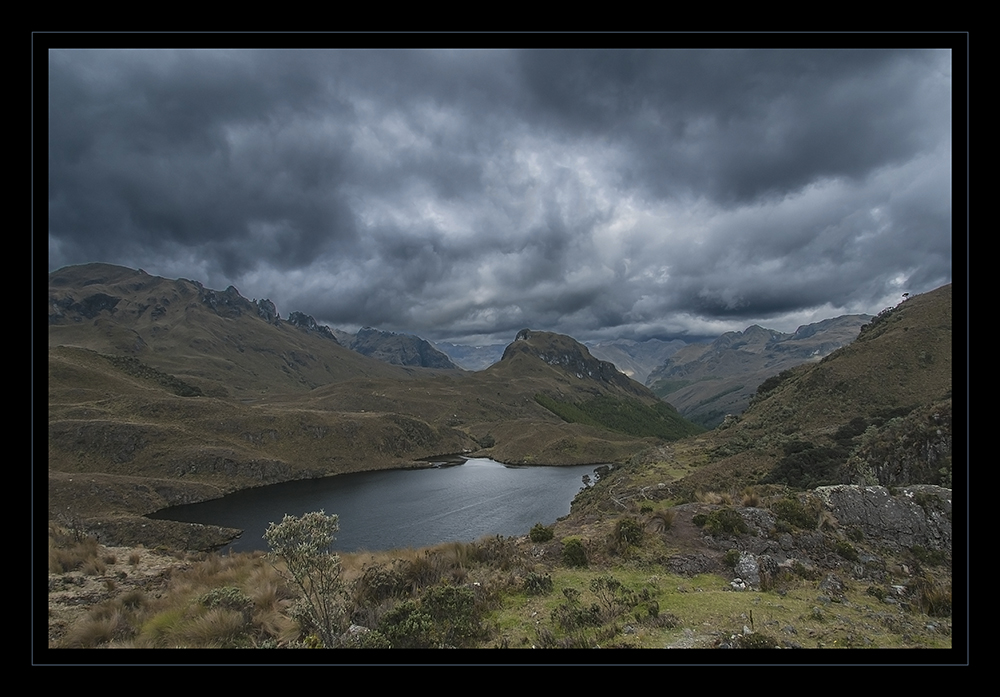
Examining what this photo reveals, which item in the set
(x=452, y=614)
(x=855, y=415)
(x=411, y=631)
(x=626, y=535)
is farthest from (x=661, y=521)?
(x=855, y=415)

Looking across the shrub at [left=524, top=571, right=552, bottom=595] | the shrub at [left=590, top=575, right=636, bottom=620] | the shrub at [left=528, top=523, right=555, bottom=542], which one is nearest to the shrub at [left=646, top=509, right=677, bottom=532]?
the shrub at [left=528, top=523, right=555, bottom=542]

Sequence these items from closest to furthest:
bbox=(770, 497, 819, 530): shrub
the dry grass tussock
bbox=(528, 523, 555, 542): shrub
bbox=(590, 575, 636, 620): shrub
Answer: the dry grass tussock → bbox=(590, 575, 636, 620): shrub → bbox=(770, 497, 819, 530): shrub → bbox=(528, 523, 555, 542): shrub

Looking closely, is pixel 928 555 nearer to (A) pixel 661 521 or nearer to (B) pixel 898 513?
(B) pixel 898 513

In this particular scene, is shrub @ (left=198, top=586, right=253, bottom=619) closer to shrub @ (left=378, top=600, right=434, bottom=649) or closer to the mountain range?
shrub @ (left=378, top=600, right=434, bottom=649)

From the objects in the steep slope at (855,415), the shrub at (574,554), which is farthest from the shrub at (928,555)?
the steep slope at (855,415)
